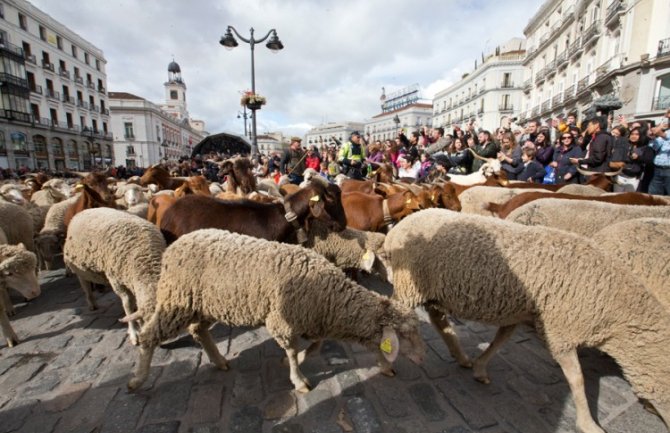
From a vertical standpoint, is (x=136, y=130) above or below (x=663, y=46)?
above

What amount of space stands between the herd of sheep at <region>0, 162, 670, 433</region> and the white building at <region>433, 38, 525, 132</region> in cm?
5558

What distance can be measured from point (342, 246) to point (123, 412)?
110 inches

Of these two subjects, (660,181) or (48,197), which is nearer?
(660,181)

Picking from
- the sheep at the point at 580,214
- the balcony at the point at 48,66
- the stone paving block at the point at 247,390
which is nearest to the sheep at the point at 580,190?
the sheep at the point at 580,214

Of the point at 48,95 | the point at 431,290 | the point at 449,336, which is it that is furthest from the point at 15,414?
the point at 48,95

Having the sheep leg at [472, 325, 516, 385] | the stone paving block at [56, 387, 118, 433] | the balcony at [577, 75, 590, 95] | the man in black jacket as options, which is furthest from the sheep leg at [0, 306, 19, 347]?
the balcony at [577, 75, 590, 95]

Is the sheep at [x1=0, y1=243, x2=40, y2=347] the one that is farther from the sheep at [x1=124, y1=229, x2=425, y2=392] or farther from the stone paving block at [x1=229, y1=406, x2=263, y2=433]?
the stone paving block at [x1=229, y1=406, x2=263, y2=433]

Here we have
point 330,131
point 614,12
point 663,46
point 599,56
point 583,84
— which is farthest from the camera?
point 330,131

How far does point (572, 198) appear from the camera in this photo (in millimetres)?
4926

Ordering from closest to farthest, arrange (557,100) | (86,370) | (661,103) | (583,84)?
(86,370)
(661,103)
(583,84)
(557,100)

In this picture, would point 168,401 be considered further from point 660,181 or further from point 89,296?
point 660,181

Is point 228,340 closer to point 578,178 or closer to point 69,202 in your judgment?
point 69,202

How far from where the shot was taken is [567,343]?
2363mm

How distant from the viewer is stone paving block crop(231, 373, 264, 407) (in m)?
2.65
